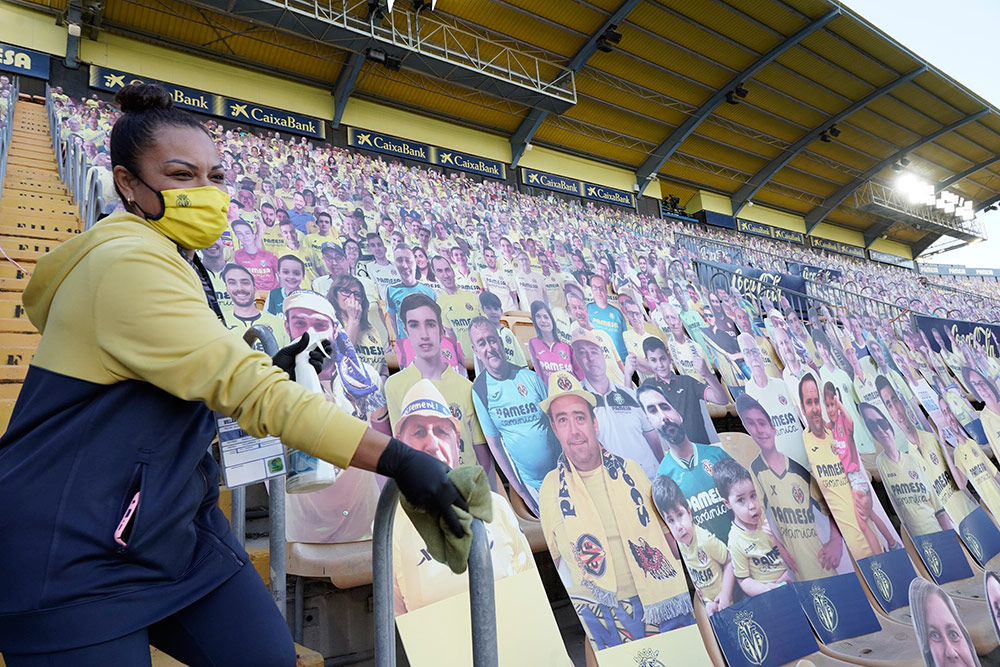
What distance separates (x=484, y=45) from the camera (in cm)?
1461

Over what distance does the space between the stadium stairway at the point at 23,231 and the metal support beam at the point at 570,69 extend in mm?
11843

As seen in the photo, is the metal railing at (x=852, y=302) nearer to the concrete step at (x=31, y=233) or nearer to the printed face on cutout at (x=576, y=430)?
the printed face on cutout at (x=576, y=430)

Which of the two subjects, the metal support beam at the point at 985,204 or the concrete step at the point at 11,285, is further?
the metal support beam at the point at 985,204

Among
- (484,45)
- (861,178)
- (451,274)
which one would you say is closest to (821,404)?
(451,274)

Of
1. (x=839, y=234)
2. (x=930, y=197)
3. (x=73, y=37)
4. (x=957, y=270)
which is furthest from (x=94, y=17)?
(x=957, y=270)

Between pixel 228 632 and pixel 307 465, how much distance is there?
0.34m

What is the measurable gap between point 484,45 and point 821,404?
13.7m

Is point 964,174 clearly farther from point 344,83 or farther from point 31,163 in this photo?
point 31,163

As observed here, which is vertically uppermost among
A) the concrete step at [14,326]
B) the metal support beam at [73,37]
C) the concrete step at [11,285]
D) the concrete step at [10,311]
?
the metal support beam at [73,37]

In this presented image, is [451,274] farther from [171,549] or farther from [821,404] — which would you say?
[171,549]

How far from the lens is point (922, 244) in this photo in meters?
29.8

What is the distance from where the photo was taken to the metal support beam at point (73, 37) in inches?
422

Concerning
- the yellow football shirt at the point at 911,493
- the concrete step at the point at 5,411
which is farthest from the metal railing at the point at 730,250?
the concrete step at the point at 5,411

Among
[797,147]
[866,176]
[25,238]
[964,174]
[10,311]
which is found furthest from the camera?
[964,174]
